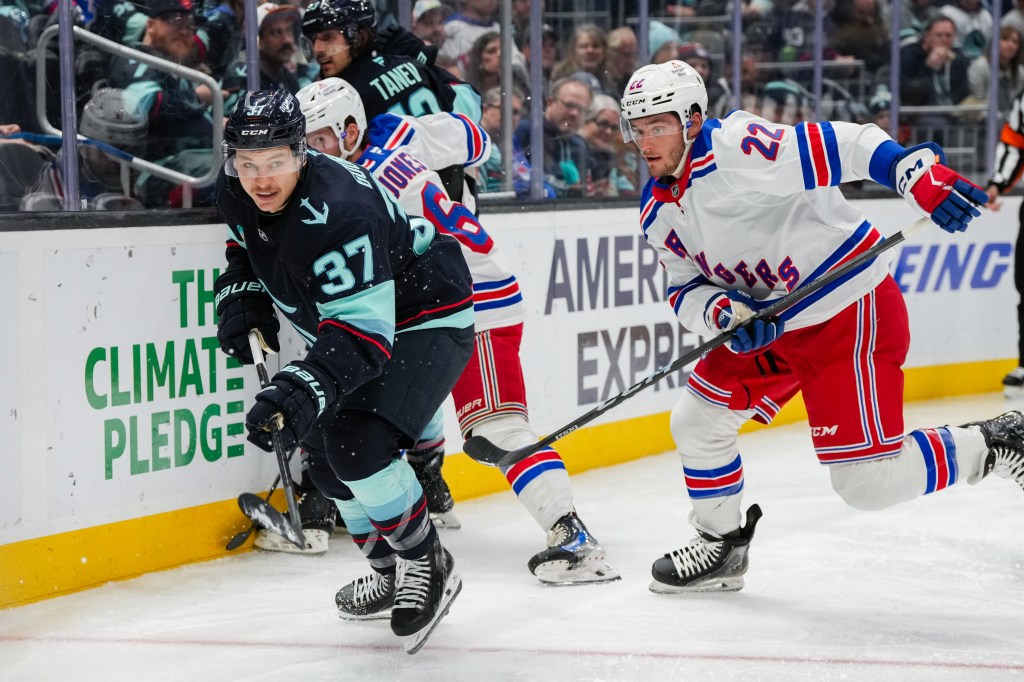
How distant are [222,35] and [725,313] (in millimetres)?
1728

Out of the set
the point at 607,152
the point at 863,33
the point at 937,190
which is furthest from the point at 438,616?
the point at 863,33

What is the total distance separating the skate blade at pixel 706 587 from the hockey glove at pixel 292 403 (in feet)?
3.95

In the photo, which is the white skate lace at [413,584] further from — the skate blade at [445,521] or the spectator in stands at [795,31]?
the spectator in stands at [795,31]

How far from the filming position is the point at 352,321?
257 centimetres

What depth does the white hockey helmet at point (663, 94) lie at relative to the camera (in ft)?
10.1

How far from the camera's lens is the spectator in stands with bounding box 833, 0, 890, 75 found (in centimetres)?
630

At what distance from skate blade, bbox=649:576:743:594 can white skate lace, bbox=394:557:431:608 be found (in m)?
0.72

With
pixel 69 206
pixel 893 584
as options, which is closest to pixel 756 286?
pixel 893 584

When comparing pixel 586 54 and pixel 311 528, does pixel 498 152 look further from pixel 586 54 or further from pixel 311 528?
pixel 311 528

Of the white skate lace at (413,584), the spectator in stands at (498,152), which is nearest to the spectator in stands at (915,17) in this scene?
the spectator in stands at (498,152)

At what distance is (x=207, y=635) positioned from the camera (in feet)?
10.1

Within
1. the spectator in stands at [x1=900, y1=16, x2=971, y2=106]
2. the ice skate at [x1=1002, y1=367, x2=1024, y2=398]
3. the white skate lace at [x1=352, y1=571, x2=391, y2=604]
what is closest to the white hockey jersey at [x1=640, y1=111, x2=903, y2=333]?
the white skate lace at [x1=352, y1=571, x2=391, y2=604]

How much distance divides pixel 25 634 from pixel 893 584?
203 cm

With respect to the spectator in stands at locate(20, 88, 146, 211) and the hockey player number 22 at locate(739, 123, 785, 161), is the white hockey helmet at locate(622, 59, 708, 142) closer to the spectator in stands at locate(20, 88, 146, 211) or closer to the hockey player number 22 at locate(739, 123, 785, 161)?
the hockey player number 22 at locate(739, 123, 785, 161)
